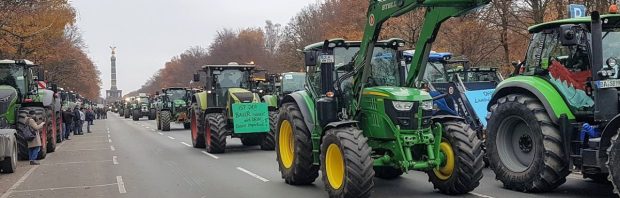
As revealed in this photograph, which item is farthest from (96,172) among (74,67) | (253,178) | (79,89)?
(79,89)

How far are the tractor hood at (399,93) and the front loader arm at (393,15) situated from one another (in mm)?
270

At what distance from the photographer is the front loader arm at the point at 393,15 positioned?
7.43 m

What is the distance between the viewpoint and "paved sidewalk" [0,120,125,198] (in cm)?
981

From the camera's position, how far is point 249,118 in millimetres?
15875

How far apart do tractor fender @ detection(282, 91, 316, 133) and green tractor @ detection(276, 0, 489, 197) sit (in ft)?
0.06

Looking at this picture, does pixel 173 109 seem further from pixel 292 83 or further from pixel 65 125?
pixel 292 83

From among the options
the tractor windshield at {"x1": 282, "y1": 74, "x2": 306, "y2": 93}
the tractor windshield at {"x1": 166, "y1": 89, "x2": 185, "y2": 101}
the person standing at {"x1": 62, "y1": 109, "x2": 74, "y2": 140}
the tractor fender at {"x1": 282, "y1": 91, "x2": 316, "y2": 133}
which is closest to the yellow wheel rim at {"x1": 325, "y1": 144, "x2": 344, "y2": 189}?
the tractor fender at {"x1": 282, "y1": 91, "x2": 316, "y2": 133}

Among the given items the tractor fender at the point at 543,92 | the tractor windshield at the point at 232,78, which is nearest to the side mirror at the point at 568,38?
the tractor fender at the point at 543,92

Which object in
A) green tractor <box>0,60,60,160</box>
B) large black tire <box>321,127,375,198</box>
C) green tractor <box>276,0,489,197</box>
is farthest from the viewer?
green tractor <box>0,60,60,160</box>

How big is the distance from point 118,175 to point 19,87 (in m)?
7.33

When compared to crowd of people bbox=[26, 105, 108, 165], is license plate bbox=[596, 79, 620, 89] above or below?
above

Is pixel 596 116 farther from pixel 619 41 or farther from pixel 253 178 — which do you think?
pixel 253 178

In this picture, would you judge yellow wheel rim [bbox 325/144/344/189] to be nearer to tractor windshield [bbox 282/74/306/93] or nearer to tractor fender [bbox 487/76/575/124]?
tractor fender [bbox 487/76/575/124]

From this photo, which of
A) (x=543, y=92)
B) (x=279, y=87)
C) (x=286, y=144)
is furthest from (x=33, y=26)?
(x=543, y=92)
